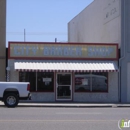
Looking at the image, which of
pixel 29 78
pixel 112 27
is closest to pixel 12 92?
pixel 29 78

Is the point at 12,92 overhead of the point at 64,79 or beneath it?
beneath

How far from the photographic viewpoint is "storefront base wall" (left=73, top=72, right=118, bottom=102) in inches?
1083

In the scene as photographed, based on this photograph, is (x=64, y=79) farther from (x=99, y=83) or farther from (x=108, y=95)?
(x=108, y=95)

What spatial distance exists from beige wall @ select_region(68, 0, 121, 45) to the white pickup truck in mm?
9613

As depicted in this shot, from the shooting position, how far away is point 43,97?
2711 cm

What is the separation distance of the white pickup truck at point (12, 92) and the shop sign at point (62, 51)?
479 cm

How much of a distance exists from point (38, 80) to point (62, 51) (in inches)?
112

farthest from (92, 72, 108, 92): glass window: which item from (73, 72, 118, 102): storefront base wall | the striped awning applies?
the striped awning

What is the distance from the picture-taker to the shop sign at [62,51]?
27.0 metres

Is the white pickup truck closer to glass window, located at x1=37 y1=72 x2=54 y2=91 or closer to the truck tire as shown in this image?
the truck tire

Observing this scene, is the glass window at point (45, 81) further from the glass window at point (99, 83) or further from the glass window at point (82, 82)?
the glass window at point (99, 83)
